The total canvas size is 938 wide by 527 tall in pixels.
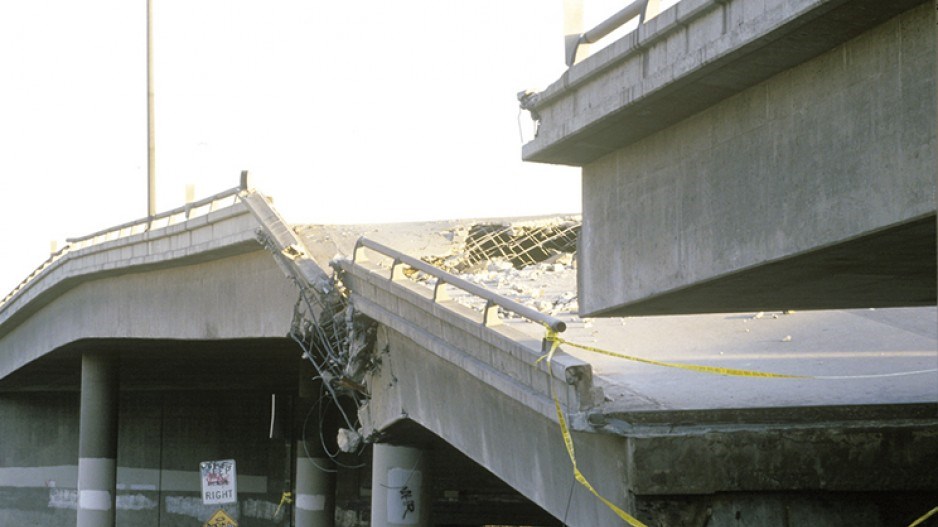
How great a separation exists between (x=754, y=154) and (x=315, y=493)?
833 inches

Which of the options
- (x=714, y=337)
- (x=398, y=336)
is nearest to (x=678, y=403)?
(x=714, y=337)

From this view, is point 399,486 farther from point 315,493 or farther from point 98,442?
point 98,442

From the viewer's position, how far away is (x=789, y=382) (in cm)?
1229

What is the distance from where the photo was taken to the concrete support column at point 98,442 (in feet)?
119

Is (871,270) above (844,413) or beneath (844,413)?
above

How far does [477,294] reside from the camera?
1405 centimetres

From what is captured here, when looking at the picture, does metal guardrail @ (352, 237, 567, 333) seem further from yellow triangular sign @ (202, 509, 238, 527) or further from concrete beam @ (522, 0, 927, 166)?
yellow triangular sign @ (202, 509, 238, 527)

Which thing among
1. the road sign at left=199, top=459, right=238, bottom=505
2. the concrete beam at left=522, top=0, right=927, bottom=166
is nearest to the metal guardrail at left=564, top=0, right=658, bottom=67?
the concrete beam at left=522, top=0, right=927, bottom=166

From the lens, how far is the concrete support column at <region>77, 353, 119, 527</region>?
36.3 m

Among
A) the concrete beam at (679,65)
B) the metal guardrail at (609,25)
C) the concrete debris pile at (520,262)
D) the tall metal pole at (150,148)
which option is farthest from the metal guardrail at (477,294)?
the tall metal pole at (150,148)

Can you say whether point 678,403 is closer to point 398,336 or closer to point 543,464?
point 543,464

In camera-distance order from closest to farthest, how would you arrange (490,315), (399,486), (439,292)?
(490,315)
(439,292)
(399,486)

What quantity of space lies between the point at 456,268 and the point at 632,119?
14.6 m

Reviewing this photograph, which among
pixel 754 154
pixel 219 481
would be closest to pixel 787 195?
pixel 754 154
